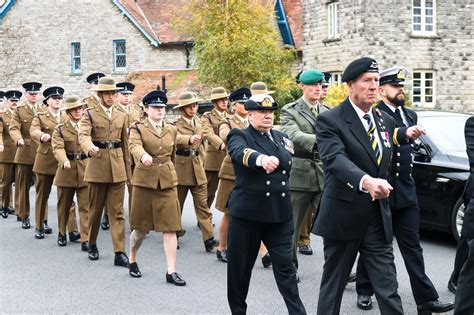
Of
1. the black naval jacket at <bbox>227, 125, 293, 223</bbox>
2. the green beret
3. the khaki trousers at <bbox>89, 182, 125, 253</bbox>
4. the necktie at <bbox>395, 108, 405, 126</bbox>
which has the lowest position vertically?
the khaki trousers at <bbox>89, 182, 125, 253</bbox>

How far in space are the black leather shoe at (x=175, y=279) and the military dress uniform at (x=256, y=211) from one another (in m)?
1.81

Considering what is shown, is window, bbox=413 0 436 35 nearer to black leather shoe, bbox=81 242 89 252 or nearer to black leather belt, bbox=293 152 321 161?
black leather shoe, bbox=81 242 89 252

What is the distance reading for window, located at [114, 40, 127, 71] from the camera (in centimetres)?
4038

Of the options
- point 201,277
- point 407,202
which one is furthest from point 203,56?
point 407,202

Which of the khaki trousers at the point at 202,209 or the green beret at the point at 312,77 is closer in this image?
the green beret at the point at 312,77

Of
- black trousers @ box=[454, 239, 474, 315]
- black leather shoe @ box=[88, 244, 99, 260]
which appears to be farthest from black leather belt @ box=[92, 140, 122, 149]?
black trousers @ box=[454, 239, 474, 315]

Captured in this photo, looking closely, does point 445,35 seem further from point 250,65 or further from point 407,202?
point 407,202

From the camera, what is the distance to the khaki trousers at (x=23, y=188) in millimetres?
12508

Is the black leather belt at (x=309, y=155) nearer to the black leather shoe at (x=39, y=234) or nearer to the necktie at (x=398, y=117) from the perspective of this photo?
the necktie at (x=398, y=117)

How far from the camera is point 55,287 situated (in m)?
8.02

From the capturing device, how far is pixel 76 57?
138 ft

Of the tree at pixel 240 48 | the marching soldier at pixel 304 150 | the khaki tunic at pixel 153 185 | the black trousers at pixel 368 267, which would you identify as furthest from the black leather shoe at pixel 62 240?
the tree at pixel 240 48

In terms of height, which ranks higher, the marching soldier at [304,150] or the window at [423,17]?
the window at [423,17]

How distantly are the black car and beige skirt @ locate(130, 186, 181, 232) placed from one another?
3.46 metres
